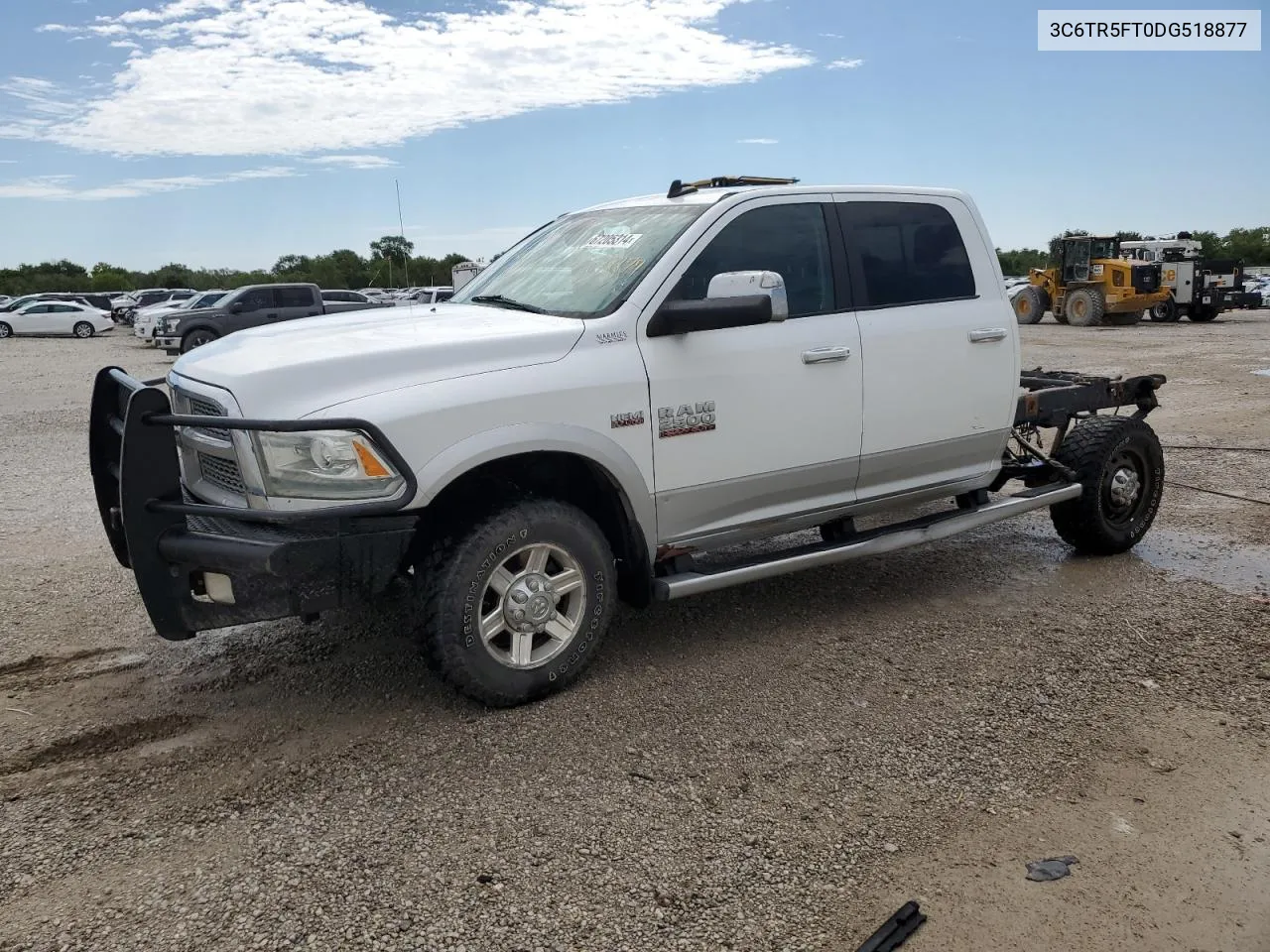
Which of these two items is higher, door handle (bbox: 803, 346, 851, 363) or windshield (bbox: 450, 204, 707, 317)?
windshield (bbox: 450, 204, 707, 317)

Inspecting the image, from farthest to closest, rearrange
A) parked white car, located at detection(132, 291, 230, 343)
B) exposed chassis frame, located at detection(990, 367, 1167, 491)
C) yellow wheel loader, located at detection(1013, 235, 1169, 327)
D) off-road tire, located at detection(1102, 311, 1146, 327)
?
parked white car, located at detection(132, 291, 230, 343)
off-road tire, located at detection(1102, 311, 1146, 327)
yellow wheel loader, located at detection(1013, 235, 1169, 327)
exposed chassis frame, located at detection(990, 367, 1167, 491)

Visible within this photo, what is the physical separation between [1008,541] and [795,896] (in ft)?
13.9

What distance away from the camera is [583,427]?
4.08 meters

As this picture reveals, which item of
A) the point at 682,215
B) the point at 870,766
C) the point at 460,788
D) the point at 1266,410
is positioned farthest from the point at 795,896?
the point at 1266,410

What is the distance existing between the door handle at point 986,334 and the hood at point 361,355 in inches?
84.8

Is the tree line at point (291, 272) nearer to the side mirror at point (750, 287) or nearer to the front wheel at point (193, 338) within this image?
the front wheel at point (193, 338)

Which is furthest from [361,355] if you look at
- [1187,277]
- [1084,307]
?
[1187,277]

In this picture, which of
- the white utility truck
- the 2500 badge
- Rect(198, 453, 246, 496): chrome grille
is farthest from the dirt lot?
the white utility truck

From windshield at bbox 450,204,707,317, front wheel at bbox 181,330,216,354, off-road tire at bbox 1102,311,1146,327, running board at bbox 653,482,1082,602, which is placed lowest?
off-road tire at bbox 1102,311,1146,327

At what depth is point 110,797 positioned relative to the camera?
11.6ft

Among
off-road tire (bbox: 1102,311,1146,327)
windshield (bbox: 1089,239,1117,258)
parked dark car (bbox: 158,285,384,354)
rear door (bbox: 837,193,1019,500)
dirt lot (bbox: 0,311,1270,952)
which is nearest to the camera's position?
dirt lot (bbox: 0,311,1270,952)

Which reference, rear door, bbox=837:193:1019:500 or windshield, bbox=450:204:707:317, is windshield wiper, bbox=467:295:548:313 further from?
rear door, bbox=837:193:1019:500

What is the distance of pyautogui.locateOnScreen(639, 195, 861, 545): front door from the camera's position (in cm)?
436

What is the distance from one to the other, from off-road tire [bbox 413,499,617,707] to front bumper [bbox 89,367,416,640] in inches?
7.3
